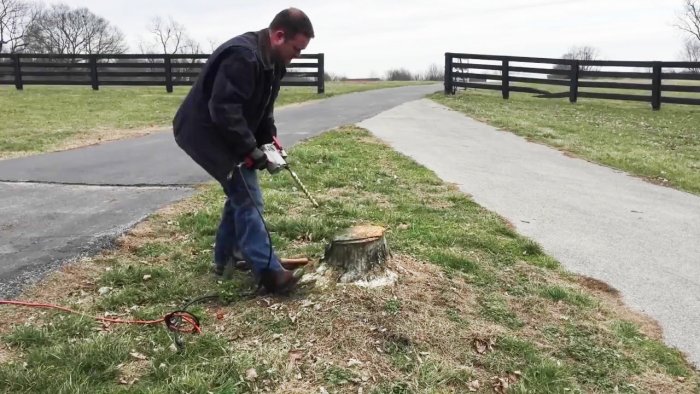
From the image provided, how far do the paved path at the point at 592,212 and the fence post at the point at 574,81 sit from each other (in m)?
8.35

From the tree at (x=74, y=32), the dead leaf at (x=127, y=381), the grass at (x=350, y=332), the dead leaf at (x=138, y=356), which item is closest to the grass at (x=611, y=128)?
the grass at (x=350, y=332)

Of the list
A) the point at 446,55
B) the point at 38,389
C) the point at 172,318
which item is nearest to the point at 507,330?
the point at 172,318

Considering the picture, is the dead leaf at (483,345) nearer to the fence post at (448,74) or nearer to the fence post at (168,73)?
the fence post at (448,74)

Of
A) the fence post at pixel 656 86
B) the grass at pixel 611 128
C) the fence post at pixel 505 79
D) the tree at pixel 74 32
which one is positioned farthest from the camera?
the tree at pixel 74 32

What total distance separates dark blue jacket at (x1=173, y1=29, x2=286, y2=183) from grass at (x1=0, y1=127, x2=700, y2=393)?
934 mm

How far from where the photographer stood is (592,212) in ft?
22.0

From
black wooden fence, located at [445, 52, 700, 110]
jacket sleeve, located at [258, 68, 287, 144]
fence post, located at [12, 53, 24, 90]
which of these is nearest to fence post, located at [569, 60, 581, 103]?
black wooden fence, located at [445, 52, 700, 110]

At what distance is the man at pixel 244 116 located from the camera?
11.2 ft

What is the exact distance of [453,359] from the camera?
3.19m

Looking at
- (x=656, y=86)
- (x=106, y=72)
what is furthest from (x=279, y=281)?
(x=106, y=72)

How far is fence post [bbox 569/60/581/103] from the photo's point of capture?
19.0 m

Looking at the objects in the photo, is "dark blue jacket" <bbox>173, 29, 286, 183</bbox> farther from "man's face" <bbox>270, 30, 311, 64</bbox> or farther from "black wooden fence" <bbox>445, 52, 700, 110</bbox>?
"black wooden fence" <bbox>445, 52, 700, 110</bbox>

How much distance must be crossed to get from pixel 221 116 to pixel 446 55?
60.5 ft

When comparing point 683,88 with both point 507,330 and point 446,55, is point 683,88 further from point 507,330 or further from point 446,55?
point 507,330
